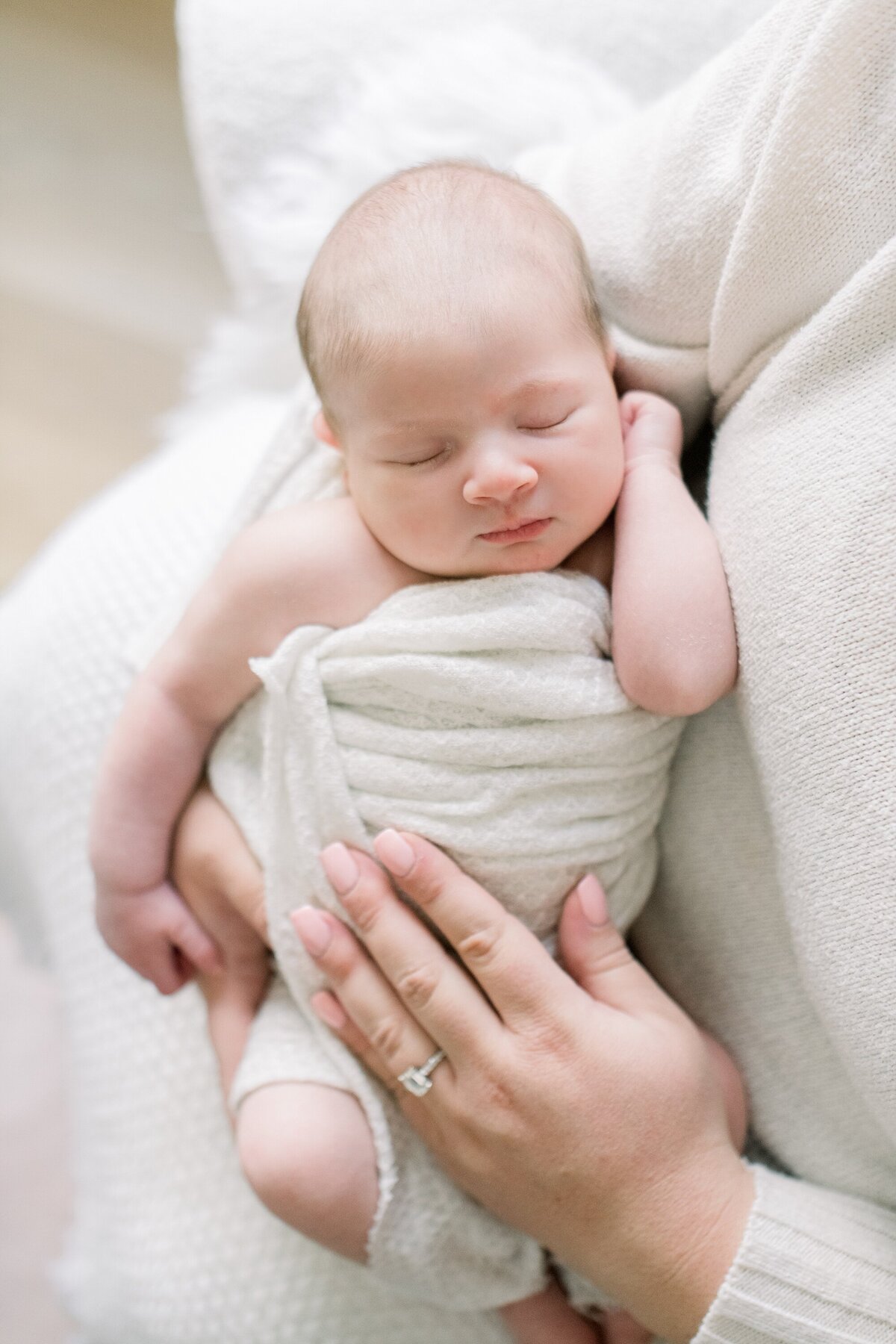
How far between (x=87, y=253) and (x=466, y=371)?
150 cm

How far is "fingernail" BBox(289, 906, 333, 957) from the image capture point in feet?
2.66

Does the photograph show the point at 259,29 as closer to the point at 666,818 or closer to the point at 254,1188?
the point at 666,818

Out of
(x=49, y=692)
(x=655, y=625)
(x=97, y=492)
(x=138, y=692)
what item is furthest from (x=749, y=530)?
(x=97, y=492)

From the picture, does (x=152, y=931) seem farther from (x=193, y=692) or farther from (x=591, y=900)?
(x=591, y=900)

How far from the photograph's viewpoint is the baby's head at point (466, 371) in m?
0.72

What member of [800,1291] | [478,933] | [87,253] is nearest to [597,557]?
[478,933]

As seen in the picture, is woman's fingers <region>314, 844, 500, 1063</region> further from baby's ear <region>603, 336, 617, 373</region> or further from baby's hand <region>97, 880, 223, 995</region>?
baby's ear <region>603, 336, 617, 373</region>

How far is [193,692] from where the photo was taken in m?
0.87

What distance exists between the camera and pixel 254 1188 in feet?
2.57

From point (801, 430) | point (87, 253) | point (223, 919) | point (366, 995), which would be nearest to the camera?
point (801, 430)

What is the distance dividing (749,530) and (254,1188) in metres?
0.60

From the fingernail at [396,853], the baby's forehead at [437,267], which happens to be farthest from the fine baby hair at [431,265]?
the fingernail at [396,853]

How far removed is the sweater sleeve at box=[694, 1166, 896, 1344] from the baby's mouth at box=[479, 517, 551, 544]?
0.51m

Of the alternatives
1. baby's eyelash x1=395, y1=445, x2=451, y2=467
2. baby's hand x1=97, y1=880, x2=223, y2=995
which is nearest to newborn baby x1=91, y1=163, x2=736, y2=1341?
baby's eyelash x1=395, y1=445, x2=451, y2=467
